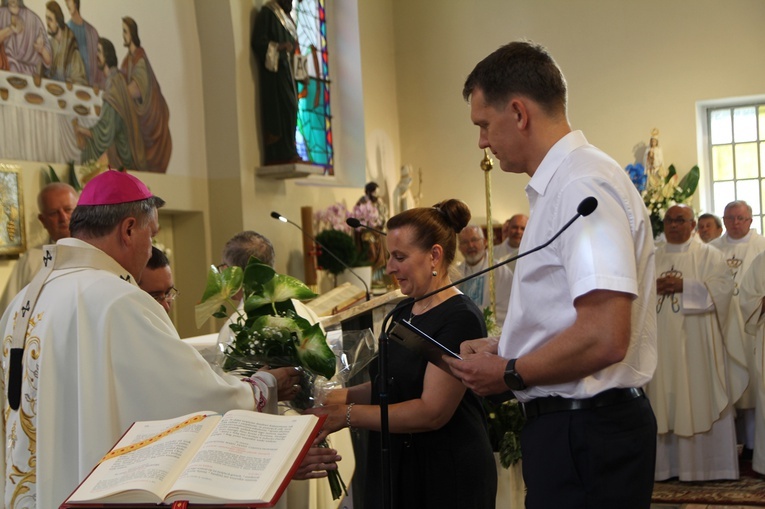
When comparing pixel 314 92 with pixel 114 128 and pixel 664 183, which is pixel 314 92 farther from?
pixel 664 183

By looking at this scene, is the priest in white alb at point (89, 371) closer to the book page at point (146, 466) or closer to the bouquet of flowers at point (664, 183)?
the book page at point (146, 466)

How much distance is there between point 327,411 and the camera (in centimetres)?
287

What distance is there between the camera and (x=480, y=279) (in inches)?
316

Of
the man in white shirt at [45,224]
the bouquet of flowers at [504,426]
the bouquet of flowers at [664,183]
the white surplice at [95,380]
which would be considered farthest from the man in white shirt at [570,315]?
the bouquet of flowers at [664,183]

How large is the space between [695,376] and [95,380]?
19.4ft

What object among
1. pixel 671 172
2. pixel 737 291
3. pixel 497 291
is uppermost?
pixel 671 172

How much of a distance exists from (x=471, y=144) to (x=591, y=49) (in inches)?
82.3

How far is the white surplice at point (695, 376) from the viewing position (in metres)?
7.27

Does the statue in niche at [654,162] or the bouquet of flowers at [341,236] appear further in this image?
the statue in niche at [654,162]

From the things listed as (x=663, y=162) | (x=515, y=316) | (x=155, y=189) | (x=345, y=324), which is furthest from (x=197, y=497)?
(x=663, y=162)

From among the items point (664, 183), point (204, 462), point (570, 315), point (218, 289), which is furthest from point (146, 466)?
point (664, 183)

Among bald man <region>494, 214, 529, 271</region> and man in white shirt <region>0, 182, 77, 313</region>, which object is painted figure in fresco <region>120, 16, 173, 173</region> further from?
bald man <region>494, 214, 529, 271</region>

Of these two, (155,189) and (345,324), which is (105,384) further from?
(155,189)

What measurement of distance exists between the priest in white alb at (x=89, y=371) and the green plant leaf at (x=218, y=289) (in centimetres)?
18
